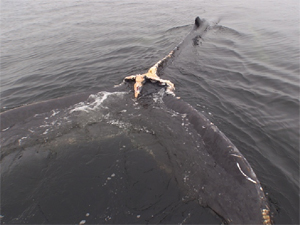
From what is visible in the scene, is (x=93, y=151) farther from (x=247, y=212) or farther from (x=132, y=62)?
(x=132, y=62)

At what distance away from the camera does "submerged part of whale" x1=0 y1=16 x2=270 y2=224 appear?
3.97 m

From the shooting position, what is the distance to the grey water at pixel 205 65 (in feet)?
20.5

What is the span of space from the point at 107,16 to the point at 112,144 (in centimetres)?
2212

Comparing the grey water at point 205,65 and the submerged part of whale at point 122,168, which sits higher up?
the submerged part of whale at point 122,168

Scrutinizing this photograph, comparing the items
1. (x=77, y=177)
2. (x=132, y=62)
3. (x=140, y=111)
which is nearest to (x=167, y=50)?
(x=132, y=62)

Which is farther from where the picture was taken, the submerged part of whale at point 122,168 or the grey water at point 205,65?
the grey water at point 205,65

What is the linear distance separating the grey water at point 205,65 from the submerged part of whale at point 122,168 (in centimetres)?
133

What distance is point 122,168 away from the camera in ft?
15.8

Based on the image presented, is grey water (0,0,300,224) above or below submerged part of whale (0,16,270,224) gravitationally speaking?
below

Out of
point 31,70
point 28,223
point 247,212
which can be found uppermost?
point 247,212

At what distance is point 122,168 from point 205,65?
857cm

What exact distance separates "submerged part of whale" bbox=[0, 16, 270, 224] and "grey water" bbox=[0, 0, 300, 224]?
4.35ft

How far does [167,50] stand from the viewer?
1389 centimetres

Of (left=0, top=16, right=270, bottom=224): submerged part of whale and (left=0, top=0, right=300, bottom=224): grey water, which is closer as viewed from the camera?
(left=0, top=16, right=270, bottom=224): submerged part of whale
